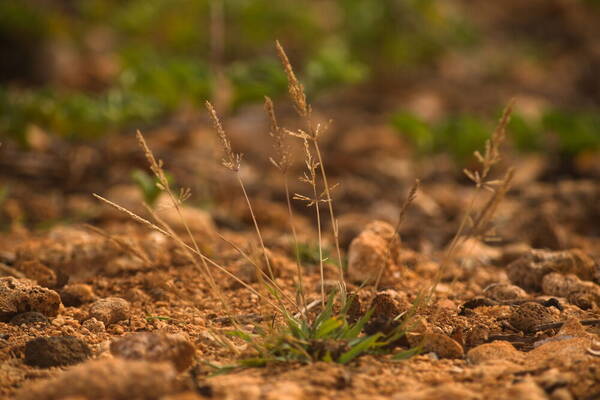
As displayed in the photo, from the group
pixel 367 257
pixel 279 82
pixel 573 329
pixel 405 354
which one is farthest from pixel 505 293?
pixel 279 82

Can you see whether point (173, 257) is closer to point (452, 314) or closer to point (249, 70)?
point (452, 314)

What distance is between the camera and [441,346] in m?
1.62

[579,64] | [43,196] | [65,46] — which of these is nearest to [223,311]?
[43,196]

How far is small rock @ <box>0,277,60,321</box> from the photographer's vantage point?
1813 mm

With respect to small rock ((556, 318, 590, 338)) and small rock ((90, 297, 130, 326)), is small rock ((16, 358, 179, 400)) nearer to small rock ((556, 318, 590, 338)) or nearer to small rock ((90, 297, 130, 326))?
small rock ((90, 297, 130, 326))

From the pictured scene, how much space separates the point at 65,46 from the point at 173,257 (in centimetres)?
441

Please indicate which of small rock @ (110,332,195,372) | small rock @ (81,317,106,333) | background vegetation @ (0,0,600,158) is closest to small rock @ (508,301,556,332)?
small rock @ (110,332,195,372)

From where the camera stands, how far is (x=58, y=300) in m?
1.86

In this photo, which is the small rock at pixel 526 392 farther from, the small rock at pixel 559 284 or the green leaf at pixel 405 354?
the small rock at pixel 559 284

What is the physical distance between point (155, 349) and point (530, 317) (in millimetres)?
1034

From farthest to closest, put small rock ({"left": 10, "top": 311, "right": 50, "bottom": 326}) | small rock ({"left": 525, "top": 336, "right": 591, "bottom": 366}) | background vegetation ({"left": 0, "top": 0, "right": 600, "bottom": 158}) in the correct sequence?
1. background vegetation ({"left": 0, "top": 0, "right": 600, "bottom": 158})
2. small rock ({"left": 10, "top": 311, "right": 50, "bottom": 326})
3. small rock ({"left": 525, "top": 336, "right": 591, "bottom": 366})

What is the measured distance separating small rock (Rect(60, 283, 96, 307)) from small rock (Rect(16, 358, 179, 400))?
714 millimetres

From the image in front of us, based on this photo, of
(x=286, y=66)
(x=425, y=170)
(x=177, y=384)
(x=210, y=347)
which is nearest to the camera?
(x=177, y=384)

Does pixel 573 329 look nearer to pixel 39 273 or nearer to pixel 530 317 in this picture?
A: pixel 530 317
